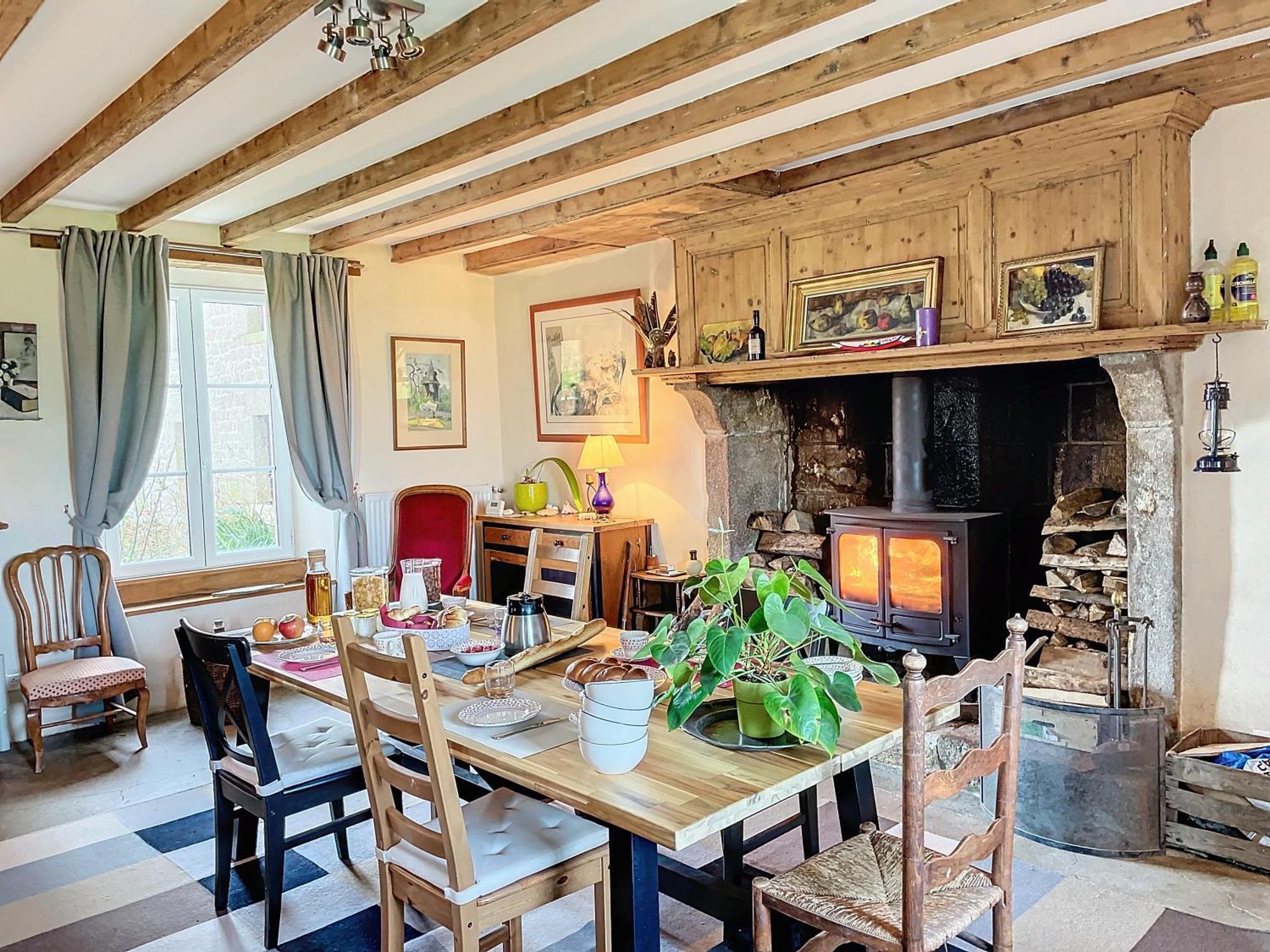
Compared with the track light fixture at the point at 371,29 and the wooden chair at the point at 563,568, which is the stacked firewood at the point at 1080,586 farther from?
the track light fixture at the point at 371,29

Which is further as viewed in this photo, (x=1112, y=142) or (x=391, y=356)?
(x=391, y=356)

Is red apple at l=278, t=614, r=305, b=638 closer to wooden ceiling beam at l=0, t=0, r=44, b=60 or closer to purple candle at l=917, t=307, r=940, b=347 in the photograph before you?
wooden ceiling beam at l=0, t=0, r=44, b=60

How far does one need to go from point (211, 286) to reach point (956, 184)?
379 centimetres

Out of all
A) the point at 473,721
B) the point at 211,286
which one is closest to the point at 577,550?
the point at 473,721

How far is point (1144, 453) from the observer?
308 cm

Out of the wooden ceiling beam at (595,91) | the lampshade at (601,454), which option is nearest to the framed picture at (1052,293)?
the wooden ceiling beam at (595,91)

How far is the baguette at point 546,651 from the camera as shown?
2461mm

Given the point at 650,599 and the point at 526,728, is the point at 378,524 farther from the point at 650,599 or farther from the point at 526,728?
the point at 526,728

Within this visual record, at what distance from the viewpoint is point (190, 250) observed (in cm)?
479

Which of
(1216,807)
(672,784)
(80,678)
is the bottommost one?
(1216,807)

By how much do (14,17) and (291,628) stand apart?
178 centimetres

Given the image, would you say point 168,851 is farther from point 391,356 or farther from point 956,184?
point 956,184

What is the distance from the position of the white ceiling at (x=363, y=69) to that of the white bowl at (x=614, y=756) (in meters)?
1.79

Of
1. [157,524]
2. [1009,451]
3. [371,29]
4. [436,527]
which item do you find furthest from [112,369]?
[1009,451]
